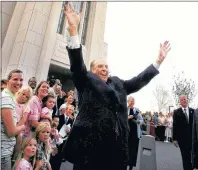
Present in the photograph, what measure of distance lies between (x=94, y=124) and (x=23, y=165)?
1443 millimetres

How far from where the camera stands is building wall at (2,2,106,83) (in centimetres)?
808

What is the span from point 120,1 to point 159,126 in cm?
1188

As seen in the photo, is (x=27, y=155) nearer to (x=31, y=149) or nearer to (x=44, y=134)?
(x=31, y=149)

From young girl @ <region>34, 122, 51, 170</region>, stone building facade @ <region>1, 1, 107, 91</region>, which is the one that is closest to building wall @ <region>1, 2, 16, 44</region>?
stone building facade @ <region>1, 1, 107, 91</region>

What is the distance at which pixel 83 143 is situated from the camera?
1.42 m

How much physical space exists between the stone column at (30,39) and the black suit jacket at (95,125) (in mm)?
7109

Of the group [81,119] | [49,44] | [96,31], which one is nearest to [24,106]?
[81,119]

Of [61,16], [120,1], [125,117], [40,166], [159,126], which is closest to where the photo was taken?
[125,117]

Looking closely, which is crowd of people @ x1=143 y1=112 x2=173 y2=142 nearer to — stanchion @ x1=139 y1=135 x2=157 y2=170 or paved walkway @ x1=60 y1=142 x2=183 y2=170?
paved walkway @ x1=60 y1=142 x2=183 y2=170

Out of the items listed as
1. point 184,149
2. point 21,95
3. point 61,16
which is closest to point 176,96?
point 61,16

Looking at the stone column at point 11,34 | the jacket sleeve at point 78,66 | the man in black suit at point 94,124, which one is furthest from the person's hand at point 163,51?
the stone column at point 11,34

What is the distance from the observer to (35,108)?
2811 millimetres

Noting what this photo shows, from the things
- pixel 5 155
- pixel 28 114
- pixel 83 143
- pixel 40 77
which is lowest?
pixel 5 155

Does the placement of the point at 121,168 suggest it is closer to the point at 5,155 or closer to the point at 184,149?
the point at 5,155
